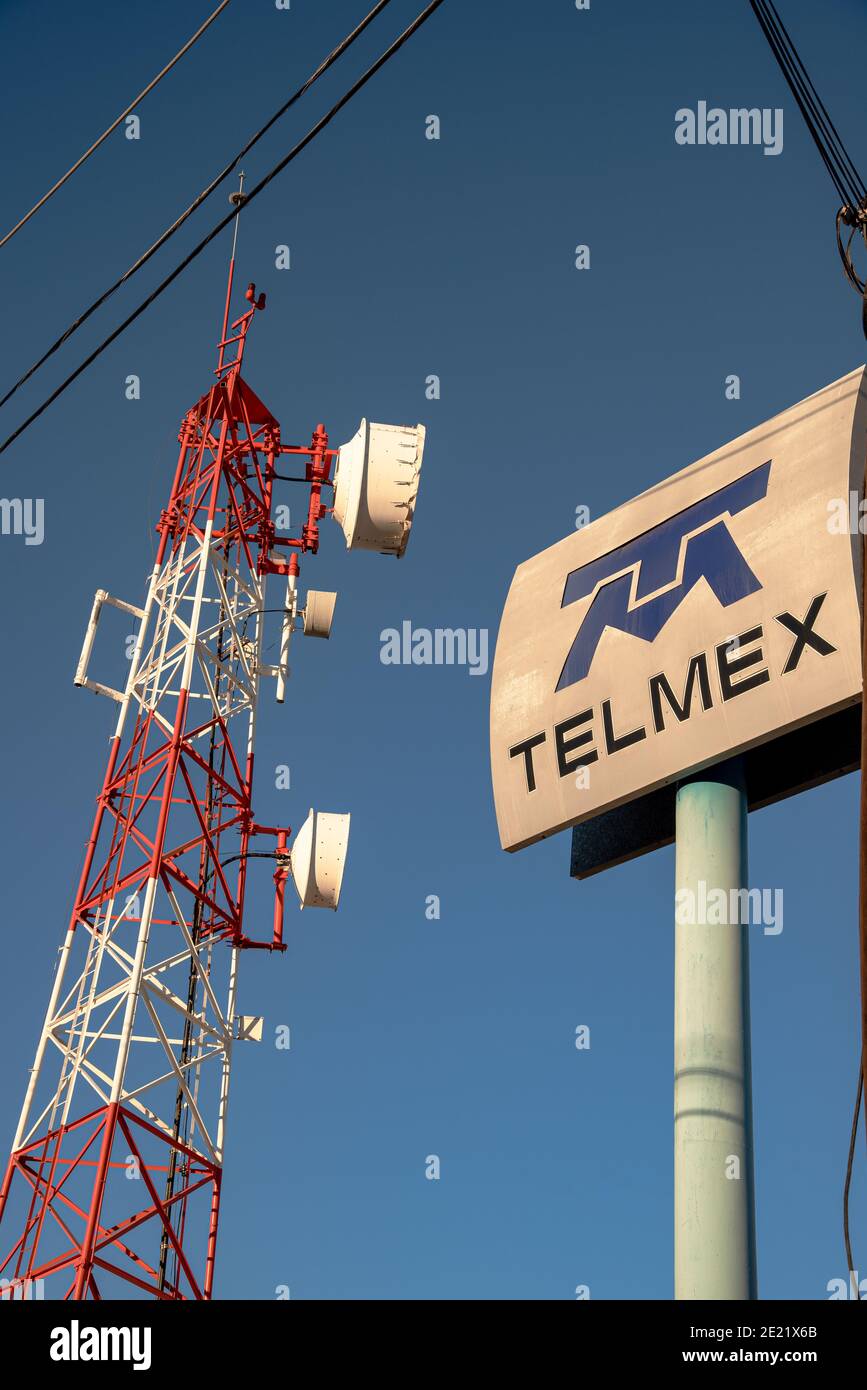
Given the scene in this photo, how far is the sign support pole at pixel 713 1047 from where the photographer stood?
46.7 ft

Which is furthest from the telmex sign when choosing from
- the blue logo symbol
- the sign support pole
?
the sign support pole

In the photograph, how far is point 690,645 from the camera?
16.5m

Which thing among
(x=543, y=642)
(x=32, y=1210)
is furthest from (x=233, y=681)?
(x=543, y=642)

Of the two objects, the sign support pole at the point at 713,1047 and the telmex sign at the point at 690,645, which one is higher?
the telmex sign at the point at 690,645

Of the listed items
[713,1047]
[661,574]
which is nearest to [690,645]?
[661,574]

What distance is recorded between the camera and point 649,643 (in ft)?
55.6

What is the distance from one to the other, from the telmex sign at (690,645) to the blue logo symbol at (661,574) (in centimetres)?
2

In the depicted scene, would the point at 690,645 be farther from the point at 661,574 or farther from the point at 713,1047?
the point at 713,1047

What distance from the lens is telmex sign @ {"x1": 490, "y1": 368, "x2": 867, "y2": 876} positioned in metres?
15.6

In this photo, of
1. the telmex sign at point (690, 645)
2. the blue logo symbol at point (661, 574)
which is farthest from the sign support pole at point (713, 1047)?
the blue logo symbol at point (661, 574)

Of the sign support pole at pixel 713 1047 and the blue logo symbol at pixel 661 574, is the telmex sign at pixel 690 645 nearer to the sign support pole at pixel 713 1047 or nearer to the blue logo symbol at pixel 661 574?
the blue logo symbol at pixel 661 574

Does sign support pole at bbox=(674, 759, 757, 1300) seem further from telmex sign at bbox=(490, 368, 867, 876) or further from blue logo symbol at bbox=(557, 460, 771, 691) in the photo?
blue logo symbol at bbox=(557, 460, 771, 691)

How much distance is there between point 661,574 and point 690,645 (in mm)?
1089
